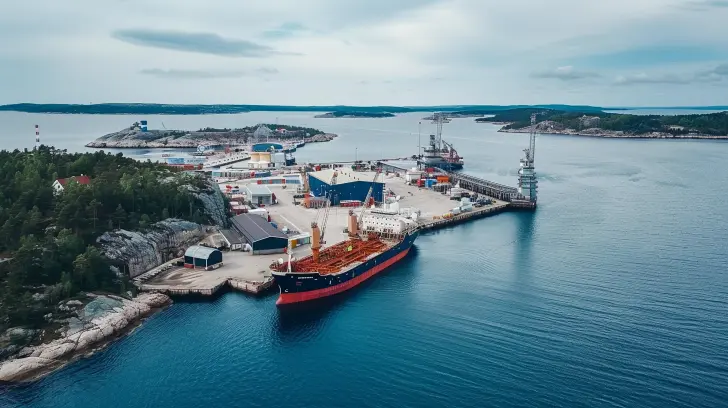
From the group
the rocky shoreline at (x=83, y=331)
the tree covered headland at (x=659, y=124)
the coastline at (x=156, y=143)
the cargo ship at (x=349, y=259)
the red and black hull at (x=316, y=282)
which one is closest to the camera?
the rocky shoreline at (x=83, y=331)

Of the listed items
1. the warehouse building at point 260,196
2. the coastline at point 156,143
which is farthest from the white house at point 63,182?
the coastline at point 156,143

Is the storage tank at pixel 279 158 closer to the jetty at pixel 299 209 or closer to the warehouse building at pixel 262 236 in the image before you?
the jetty at pixel 299 209

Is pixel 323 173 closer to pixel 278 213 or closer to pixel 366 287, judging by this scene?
pixel 278 213

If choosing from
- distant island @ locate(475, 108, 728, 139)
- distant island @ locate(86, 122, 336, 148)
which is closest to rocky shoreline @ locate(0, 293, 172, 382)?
distant island @ locate(86, 122, 336, 148)

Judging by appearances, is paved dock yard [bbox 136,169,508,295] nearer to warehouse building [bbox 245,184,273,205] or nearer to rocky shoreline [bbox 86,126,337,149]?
warehouse building [bbox 245,184,273,205]

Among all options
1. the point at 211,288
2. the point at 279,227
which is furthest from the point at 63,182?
the point at 211,288

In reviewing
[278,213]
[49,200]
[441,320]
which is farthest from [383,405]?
[278,213]
